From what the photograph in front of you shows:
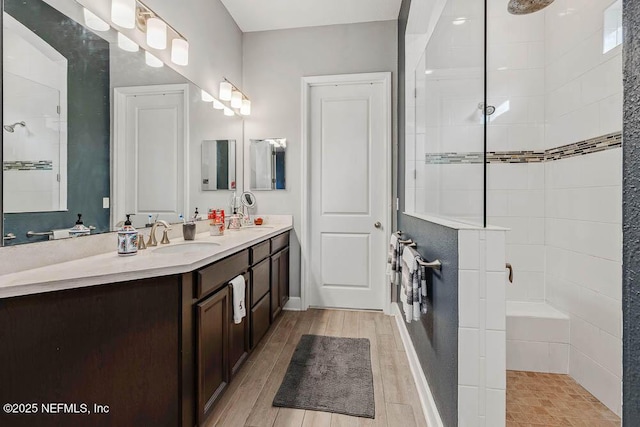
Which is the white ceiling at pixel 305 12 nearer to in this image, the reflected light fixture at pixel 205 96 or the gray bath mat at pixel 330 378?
the reflected light fixture at pixel 205 96

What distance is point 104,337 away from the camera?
1158mm

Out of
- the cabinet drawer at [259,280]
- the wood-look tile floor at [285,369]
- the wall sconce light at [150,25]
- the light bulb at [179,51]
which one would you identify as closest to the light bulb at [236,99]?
the wall sconce light at [150,25]

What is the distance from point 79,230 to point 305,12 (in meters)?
2.63

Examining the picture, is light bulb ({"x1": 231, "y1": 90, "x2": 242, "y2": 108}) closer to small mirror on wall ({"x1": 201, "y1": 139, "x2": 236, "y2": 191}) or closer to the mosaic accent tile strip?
small mirror on wall ({"x1": 201, "y1": 139, "x2": 236, "y2": 191})

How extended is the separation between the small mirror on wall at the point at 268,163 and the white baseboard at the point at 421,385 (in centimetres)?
178

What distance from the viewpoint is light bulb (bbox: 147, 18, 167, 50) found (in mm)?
1816

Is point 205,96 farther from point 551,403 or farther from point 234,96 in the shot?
point 551,403

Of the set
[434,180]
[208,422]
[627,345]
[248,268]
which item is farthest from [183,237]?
[627,345]

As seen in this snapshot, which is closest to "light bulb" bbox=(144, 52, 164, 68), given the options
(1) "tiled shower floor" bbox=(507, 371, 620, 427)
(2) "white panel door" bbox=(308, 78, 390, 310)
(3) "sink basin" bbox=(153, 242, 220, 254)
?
(3) "sink basin" bbox=(153, 242, 220, 254)

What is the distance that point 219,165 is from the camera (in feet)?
9.08

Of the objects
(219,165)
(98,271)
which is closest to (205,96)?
(219,165)

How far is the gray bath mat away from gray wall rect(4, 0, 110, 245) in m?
1.37

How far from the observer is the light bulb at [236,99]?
293cm

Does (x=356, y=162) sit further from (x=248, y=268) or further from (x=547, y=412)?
(x=547, y=412)
